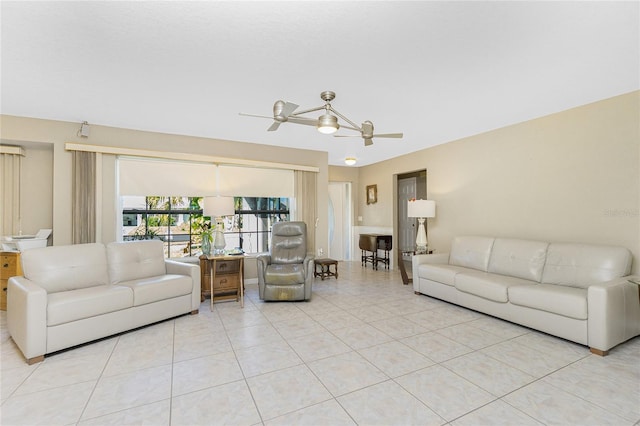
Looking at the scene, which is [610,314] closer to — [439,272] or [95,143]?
[439,272]

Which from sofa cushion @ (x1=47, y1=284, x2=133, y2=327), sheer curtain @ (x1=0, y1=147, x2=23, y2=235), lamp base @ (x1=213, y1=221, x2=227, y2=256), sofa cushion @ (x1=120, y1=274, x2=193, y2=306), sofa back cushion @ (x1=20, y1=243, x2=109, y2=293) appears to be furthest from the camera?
lamp base @ (x1=213, y1=221, x2=227, y2=256)

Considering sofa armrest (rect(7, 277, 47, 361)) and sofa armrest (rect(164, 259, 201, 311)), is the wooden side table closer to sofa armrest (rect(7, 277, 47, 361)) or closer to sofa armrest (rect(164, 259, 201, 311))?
sofa armrest (rect(164, 259, 201, 311))

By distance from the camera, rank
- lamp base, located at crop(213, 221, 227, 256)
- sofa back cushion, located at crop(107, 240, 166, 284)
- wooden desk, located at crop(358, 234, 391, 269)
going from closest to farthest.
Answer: sofa back cushion, located at crop(107, 240, 166, 284)
lamp base, located at crop(213, 221, 227, 256)
wooden desk, located at crop(358, 234, 391, 269)

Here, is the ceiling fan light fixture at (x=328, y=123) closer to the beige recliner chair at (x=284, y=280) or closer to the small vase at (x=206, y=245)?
the beige recliner chair at (x=284, y=280)

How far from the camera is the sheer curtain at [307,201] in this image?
5449 mm

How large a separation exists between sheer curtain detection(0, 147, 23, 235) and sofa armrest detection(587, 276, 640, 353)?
6.57 metres

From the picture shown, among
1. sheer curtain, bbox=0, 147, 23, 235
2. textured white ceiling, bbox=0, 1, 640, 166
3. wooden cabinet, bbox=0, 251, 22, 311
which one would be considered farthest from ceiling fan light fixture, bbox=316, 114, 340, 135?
sheer curtain, bbox=0, 147, 23, 235

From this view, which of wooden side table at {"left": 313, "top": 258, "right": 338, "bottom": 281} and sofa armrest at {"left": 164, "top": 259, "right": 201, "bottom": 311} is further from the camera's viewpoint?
wooden side table at {"left": 313, "top": 258, "right": 338, "bottom": 281}

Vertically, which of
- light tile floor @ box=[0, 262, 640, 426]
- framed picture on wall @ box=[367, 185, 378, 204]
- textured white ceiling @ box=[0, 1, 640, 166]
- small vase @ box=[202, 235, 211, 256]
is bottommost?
light tile floor @ box=[0, 262, 640, 426]

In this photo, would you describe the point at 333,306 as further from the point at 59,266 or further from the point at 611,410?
the point at 59,266

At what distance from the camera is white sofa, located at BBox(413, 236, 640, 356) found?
8.43ft

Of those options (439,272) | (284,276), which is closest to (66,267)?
(284,276)

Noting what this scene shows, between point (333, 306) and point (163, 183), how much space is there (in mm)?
3127

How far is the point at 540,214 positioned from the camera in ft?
12.7
